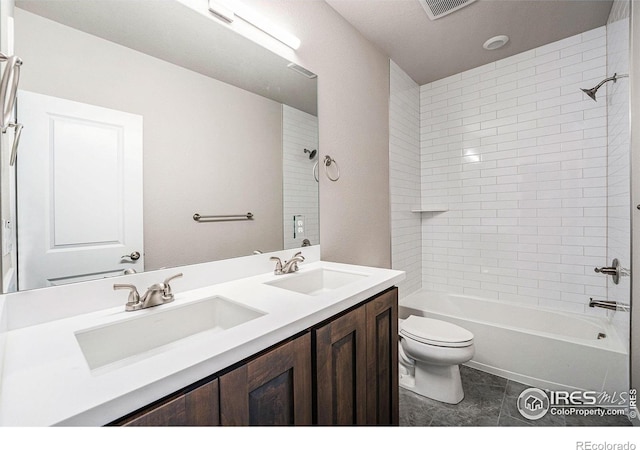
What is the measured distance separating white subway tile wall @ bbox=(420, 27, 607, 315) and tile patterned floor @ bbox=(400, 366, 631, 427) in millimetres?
889

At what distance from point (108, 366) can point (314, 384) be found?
592 mm

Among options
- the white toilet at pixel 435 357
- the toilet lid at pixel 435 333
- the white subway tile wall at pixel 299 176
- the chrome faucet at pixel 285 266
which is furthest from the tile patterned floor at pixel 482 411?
the white subway tile wall at pixel 299 176

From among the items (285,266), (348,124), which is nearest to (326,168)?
(348,124)

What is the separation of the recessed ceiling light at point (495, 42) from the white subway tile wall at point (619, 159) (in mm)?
604

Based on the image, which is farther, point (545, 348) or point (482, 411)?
point (545, 348)

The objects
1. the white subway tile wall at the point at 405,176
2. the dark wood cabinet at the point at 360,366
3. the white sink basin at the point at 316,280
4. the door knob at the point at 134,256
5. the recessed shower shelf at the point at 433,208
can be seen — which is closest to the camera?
the dark wood cabinet at the point at 360,366

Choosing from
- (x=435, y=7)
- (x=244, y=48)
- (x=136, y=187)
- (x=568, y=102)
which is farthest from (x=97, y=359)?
(x=568, y=102)

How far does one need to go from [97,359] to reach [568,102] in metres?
3.28

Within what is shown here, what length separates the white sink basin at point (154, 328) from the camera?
80cm

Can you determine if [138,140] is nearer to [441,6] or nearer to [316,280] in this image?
[316,280]

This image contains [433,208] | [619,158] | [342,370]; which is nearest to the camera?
[342,370]

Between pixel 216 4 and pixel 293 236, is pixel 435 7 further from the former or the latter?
pixel 293 236

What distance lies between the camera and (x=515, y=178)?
2.51 meters

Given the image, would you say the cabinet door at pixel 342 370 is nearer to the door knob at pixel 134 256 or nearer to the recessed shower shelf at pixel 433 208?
the door knob at pixel 134 256
